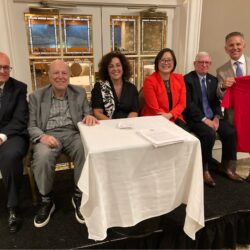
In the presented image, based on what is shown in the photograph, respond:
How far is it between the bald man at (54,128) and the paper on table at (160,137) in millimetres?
453

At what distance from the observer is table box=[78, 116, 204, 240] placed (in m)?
1.42

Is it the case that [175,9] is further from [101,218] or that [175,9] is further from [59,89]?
[101,218]

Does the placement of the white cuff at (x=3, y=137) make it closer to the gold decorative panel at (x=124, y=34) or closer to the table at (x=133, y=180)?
the table at (x=133, y=180)

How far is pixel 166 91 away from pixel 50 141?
1.16 m

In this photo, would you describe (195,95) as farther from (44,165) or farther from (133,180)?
(44,165)

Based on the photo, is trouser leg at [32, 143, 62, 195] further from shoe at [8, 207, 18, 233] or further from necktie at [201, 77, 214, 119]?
necktie at [201, 77, 214, 119]

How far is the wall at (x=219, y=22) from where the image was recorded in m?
2.79

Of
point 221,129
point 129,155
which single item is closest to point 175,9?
point 221,129

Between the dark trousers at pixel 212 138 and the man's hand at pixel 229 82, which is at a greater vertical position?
the man's hand at pixel 229 82

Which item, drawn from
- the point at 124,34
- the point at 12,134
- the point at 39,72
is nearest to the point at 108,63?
the point at 124,34

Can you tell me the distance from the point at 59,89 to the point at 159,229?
130cm

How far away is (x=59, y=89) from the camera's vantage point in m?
2.07

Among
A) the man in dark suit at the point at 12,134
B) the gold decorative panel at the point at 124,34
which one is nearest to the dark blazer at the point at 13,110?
the man in dark suit at the point at 12,134

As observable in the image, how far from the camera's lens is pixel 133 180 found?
149 centimetres
